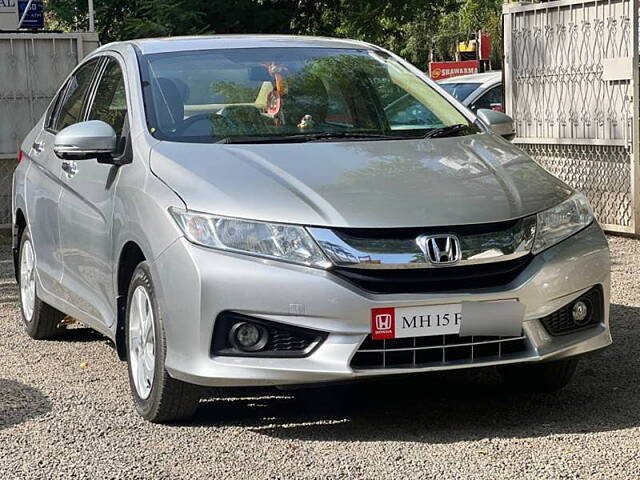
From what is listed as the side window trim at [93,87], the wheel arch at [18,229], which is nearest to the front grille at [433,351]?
the side window trim at [93,87]

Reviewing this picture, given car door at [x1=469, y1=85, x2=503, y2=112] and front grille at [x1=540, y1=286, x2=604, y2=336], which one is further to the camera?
car door at [x1=469, y1=85, x2=503, y2=112]

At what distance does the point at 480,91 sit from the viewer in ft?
50.5

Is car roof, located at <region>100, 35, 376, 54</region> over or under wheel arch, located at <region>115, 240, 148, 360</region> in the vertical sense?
over

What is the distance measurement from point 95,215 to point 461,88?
10512 mm

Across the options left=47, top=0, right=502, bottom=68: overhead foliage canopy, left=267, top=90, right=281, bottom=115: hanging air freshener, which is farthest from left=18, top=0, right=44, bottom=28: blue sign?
left=267, top=90, right=281, bottom=115: hanging air freshener

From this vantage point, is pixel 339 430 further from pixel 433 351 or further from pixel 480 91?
pixel 480 91

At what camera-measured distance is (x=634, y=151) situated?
420 inches

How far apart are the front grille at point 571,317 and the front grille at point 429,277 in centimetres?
28

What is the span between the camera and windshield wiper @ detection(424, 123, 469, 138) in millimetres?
5918

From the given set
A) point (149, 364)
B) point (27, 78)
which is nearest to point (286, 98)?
point (149, 364)

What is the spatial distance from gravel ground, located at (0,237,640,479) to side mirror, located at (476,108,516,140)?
1.19 m

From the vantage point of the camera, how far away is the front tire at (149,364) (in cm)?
515

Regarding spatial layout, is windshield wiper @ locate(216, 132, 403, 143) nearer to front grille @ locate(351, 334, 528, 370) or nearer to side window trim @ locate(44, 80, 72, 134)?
front grille @ locate(351, 334, 528, 370)

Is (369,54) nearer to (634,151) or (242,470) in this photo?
(242,470)
